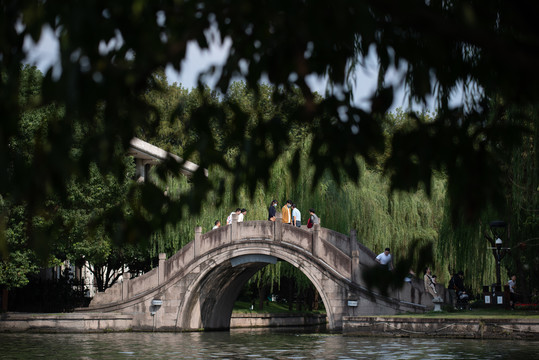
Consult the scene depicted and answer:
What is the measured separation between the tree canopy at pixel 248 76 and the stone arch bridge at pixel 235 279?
16805mm

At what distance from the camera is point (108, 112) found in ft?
12.8

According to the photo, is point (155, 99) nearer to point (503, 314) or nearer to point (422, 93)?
point (503, 314)

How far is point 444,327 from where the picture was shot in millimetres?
18641

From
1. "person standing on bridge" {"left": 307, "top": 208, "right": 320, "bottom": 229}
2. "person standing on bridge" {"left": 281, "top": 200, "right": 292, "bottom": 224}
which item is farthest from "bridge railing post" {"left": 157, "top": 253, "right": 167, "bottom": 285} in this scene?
"person standing on bridge" {"left": 307, "top": 208, "right": 320, "bottom": 229}

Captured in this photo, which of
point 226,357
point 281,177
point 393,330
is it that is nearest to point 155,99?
point 281,177

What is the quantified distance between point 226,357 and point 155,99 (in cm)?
2506

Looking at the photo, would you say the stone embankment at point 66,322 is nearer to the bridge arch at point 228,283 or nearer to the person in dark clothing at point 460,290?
the bridge arch at point 228,283

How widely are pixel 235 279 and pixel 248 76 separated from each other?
23.0 m

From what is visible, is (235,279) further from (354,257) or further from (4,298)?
(4,298)

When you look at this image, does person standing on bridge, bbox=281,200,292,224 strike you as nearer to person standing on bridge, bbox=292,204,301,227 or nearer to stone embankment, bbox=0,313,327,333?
person standing on bridge, bbox=292,204,301,227

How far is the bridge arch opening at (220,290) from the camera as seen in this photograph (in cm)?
2517

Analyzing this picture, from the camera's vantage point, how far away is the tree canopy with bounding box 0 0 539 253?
Result: 355 centimetres

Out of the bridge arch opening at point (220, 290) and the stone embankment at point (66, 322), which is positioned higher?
the bridge arch opening at point (220, 290)

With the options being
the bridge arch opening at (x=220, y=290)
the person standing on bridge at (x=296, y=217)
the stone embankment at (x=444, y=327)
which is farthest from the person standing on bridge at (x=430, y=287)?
the person standing on bridge at (x=296, y=217)
